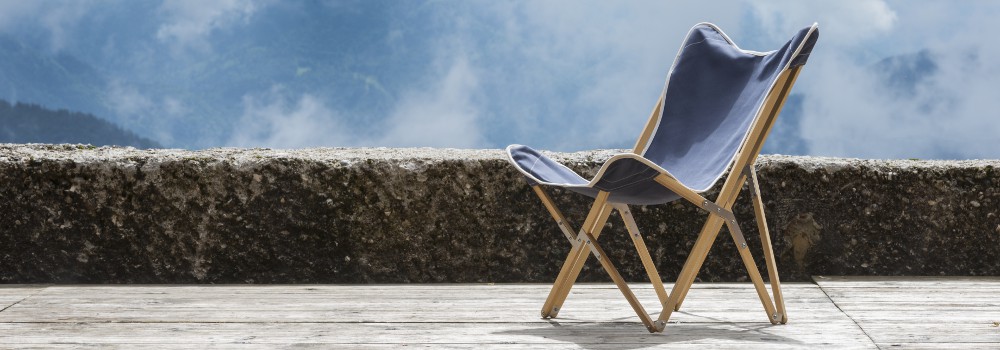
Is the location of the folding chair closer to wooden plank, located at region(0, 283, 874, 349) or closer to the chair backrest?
the chair backrest

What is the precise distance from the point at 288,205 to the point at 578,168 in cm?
95

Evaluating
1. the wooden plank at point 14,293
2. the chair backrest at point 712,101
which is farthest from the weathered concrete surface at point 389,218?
the chair backrest at point 712,101

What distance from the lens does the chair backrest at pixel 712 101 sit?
249 cm

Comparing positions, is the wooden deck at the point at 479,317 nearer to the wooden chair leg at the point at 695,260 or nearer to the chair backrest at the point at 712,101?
the wooden chair leg at the point at 695,260

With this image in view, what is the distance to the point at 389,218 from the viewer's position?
3357 millimetres

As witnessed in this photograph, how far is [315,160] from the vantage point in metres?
3.30

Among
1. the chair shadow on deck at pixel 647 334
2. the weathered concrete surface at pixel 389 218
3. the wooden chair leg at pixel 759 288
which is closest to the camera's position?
the chair shadow on deck at pixel 647 334

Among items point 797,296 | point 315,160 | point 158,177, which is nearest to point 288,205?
point 315,160

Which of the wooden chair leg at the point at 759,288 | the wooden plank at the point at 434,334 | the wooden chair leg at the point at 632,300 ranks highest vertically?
the wooden chair leg at the point at 759,288

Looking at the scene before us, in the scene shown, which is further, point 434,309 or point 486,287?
point 486,287

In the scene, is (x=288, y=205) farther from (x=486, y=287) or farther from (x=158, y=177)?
(x=486, y=287)

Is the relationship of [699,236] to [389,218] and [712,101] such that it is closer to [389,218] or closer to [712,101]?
[712,101]

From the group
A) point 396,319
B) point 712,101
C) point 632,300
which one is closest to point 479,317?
point 396,319

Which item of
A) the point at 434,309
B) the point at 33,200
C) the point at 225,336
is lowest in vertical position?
the point at 225,336
